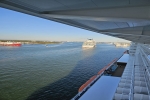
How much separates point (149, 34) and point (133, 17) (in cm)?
471

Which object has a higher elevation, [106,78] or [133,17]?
[133,17]

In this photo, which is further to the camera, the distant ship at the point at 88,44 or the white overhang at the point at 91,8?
the distant ship at the point at 88,44

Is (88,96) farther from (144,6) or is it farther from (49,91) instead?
(144,6)

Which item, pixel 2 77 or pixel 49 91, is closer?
pixel 49 91

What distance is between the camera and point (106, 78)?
39.0 ft

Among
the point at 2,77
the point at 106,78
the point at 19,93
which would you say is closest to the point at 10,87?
the point at 19,93

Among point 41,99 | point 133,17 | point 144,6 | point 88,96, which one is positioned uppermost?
point 144,6

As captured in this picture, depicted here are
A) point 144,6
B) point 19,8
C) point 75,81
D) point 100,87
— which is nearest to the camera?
point 144,6

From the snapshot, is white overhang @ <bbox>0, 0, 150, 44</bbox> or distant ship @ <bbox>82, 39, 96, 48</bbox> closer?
white overhang @ <bbox>0, 0, 150, 44</bbox>

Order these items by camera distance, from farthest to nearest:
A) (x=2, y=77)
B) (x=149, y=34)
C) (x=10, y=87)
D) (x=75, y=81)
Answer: (x=2, y=77) < (x=75, y=81) < (x=10, y=87) < (x=149, y=34)

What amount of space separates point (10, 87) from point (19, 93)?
1889mm

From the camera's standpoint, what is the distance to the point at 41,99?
1051cm

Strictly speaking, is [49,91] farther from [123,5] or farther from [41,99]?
[123,5]

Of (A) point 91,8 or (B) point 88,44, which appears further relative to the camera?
(B) point 88,44
